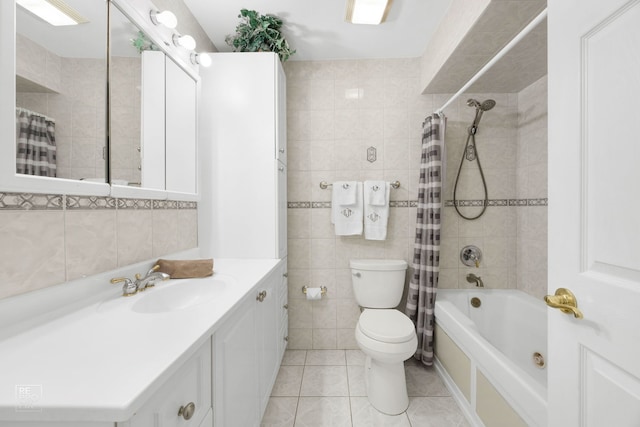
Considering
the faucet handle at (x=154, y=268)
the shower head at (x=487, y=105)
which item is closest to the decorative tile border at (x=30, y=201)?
the faucet handle at (x=154, y=268)

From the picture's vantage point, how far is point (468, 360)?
1.38m

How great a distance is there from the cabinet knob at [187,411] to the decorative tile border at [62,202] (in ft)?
2.27

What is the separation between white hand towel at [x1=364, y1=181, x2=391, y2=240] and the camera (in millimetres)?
1934

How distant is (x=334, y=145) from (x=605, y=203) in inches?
65.1

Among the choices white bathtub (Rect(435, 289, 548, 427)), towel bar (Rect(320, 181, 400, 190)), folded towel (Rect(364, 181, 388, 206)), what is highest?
towel bar (Rect(320, 181, 400, 190))

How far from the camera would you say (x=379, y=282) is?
1.84 metres

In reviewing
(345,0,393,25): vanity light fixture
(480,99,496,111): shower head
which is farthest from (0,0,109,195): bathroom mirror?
(480,99,496,111): shower head

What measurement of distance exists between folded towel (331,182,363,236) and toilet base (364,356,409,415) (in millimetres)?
903

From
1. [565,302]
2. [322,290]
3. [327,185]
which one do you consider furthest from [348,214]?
[565,302]

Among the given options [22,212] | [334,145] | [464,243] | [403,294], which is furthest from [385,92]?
[22,212]

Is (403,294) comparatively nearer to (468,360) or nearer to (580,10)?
(468,360)

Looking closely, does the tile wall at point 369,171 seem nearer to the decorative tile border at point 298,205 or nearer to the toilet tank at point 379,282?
the decorative tile border at point 298,205

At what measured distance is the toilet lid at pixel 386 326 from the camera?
54.4 inches

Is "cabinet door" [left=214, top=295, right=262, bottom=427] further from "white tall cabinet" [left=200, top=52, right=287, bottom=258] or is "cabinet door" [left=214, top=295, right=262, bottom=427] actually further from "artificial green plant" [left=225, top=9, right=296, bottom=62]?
"artificial green plant" [left=225, top=9, right=296, bottom=62]
